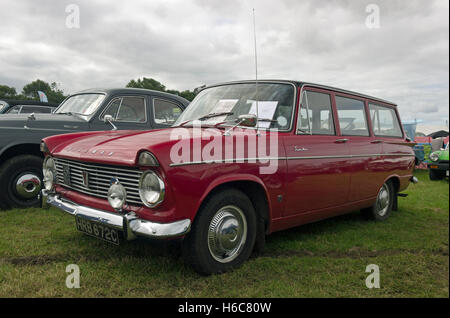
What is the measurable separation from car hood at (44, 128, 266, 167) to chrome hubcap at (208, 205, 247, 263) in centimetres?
61

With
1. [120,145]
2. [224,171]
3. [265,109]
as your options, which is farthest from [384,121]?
[120,145]

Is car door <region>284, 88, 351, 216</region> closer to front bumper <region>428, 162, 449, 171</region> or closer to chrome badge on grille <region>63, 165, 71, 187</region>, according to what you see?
chrome badge on grille <region>63, 165, 71, 187</region>

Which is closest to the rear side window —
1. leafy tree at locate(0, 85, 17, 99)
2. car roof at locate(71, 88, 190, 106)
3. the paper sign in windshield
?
car roof at locate(71, 88, 190, 106)

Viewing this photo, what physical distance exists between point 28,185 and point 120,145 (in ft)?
9.48

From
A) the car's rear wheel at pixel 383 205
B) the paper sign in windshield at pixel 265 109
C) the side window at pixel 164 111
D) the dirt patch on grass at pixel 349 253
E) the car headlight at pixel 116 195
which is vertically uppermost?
the side window at pixel 164 111

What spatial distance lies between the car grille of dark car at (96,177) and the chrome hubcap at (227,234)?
0.65 metres

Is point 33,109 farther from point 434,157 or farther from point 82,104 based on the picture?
point 434,157

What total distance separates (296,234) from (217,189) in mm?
1738

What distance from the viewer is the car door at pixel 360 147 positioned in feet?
13.9

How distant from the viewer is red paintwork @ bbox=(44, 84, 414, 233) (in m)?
2.55

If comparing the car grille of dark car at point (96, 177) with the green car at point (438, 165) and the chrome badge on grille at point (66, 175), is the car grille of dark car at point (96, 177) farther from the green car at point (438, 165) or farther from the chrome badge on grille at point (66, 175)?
the green car at point (438, 165)

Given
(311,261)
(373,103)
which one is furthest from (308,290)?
(373,103)

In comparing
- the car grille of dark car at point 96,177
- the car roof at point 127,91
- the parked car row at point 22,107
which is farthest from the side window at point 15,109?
the car grille of dark car at point 96,177
